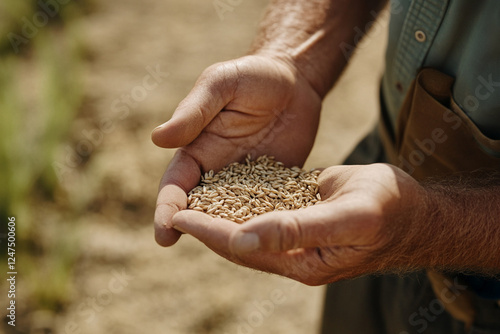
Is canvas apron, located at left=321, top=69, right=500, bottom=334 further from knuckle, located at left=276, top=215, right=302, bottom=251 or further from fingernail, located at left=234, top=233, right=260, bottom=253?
fingernail, located at left=234, top=233, right=260, bottom=253

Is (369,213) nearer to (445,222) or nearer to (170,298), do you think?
(445,222)

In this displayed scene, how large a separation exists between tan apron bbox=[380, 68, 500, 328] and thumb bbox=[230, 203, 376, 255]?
607 millimetres

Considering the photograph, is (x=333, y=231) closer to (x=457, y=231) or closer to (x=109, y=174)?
(x=457, y=231)

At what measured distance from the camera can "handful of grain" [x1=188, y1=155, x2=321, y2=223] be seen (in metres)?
1.69

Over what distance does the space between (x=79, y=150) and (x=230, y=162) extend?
199 centimetres

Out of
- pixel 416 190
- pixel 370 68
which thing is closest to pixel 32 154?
pixel 416 190

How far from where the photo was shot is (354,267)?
4.64 feet

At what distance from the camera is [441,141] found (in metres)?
1.67

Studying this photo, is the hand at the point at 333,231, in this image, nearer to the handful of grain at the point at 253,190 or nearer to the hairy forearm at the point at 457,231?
the hairy forearm at the point at 457,231

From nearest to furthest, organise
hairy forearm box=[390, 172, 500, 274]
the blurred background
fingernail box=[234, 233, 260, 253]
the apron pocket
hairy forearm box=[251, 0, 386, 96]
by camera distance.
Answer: fingernail box=[234, 233, 260, 253] → hairy forearm box=[390, 172, 500, 274] → the apron pocket → hairy forearm box=[251, 0, 386, 96] → the blurred background

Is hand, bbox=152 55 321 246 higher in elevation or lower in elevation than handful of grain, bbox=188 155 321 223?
higher

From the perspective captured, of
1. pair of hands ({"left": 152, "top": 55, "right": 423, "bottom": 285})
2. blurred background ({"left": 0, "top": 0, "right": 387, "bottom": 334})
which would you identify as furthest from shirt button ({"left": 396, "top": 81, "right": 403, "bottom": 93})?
Result: blurred background ({"left": 0, "top": 0, "right": 387, "bottom": 334})

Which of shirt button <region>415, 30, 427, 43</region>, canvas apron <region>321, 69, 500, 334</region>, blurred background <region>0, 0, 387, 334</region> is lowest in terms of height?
blurred background <region>0, 0, 387, 334</region>

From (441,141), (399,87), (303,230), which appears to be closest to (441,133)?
(441,141)
